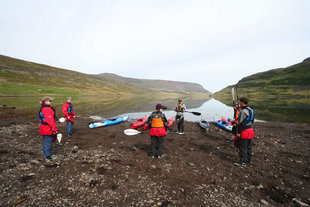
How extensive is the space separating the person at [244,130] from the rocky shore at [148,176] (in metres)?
0.71

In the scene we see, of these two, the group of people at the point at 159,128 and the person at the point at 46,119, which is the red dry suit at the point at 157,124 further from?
the person at the point at 46,119

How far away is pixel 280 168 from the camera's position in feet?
26.0

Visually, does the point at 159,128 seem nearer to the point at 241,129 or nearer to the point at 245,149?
the point at 241,129

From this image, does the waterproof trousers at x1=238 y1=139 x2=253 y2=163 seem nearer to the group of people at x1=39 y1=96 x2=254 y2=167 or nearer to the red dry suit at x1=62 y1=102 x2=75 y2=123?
the group of people at x1=39 y1=96 x2=254 y2=167

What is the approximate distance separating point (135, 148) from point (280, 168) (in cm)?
896

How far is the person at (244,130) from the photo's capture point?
24.7 feet

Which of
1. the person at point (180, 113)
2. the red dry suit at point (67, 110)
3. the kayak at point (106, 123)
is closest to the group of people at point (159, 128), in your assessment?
the red dry suit at point (67, 110)

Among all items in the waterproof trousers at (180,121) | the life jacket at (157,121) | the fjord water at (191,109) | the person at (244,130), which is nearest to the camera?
the person at (244,130)

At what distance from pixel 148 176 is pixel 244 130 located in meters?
5.65

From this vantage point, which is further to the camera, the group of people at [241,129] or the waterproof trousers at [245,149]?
the waterproof trousers at [245,149]

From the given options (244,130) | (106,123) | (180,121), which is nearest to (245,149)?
(244,130)

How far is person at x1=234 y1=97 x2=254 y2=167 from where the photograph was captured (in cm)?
754

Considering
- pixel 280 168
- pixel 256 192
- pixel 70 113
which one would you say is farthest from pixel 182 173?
pixel 70 113

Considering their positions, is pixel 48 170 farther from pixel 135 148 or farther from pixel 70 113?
pixel 70 113
